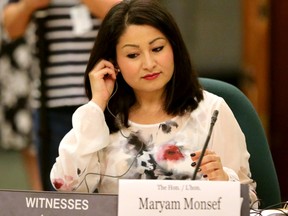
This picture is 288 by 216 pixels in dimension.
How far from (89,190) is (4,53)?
201 centimetres

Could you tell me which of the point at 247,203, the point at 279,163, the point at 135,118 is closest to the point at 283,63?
the point at 279,163

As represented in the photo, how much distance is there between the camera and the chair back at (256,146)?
2.37 m

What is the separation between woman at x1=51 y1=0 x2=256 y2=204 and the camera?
2.11 m

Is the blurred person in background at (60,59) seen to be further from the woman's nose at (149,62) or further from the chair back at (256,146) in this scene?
the woman's nose at (149,62)

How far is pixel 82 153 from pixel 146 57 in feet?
1.00

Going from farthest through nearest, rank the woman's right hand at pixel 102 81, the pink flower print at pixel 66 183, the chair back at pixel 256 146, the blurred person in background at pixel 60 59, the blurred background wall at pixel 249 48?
the blurred background wall at pixel 249 48 < the blurred person in background at pixel 60 59 < the chair back at pixel 256 146 < the woman's right hand at pixel 102 81 < the pink flower print at pixel 66 183

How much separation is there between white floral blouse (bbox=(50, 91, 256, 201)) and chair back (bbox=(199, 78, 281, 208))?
0.17m

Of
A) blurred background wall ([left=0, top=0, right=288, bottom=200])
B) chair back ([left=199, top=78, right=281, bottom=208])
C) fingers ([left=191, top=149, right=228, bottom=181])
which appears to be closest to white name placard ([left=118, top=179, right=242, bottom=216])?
fingers ([left=191, top=149, right=228, bottom=181])

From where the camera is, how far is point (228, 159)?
216cm

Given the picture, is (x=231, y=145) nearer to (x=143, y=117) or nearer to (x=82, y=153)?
(x=143, y=117)

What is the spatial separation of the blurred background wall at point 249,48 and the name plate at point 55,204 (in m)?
2.76

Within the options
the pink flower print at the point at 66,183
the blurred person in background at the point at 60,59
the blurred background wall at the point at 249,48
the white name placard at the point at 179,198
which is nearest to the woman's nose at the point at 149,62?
the pink flower print at the point at 66,183

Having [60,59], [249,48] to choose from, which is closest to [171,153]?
[60,59]

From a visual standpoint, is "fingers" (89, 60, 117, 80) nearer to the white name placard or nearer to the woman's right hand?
the woman's right hand
